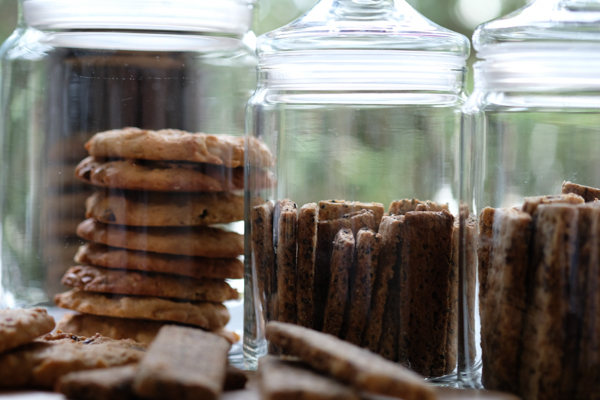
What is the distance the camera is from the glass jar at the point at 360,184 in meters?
0.86

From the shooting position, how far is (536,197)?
31.3 inches

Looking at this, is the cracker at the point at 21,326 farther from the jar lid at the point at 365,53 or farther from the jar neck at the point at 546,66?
the jar neck at the point at 546,66

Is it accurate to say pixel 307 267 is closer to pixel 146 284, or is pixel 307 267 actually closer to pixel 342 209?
pixel 342 209

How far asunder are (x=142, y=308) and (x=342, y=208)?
36 centimetres

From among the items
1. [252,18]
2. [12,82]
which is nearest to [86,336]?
[12,82]

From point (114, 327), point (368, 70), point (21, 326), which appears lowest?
point (114, 327)

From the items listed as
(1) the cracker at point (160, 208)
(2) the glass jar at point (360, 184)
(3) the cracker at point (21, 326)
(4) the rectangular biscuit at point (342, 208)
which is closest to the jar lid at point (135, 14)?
(2) the glass jar at point (360, 184)

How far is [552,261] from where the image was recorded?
72cm

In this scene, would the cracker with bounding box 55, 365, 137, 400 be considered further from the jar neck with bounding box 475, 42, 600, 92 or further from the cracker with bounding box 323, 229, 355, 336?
the jar neck with bounding box 475, 42, 600, 92

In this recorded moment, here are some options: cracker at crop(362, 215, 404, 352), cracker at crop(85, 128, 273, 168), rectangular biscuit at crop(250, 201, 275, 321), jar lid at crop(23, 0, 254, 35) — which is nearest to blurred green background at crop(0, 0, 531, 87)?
jar lid at crop(23, 0, 254, 35)

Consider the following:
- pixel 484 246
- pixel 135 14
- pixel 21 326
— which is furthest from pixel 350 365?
pixel 135 14

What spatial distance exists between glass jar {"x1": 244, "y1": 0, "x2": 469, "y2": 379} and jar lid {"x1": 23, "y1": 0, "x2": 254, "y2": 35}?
6.4 inches

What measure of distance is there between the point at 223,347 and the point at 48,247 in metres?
0.49

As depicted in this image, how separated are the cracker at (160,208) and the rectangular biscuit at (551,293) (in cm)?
50
